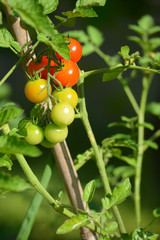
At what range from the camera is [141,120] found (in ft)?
3.17

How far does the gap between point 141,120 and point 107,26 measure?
4.46 feet

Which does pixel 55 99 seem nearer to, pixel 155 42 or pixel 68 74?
pixel 68 74

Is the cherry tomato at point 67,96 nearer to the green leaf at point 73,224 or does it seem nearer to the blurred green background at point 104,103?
the green leaf at point 73,224

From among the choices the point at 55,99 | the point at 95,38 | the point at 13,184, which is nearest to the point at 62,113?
the point at 55,99

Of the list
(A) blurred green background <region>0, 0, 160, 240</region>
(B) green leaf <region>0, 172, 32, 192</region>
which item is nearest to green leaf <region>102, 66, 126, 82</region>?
(B) green leaf <region>0, 172, 32, 192</region>

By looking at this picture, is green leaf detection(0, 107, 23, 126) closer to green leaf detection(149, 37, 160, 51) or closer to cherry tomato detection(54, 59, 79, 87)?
cherry tomato detection(54, 59, 79, 87)

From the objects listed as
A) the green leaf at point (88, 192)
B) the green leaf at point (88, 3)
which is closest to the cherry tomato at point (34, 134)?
the green leaf at point (88, 192)

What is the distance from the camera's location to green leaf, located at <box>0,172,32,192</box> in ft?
1.21

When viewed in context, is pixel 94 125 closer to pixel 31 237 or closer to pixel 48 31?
pixel 31 237

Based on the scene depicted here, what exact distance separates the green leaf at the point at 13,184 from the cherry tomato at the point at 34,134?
0.41 feet

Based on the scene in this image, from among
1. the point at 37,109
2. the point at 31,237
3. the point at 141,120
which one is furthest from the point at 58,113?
the point at 31,237

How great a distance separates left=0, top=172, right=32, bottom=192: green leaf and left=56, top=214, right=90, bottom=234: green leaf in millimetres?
109

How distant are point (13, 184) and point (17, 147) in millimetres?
50

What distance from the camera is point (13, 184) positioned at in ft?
1.24
